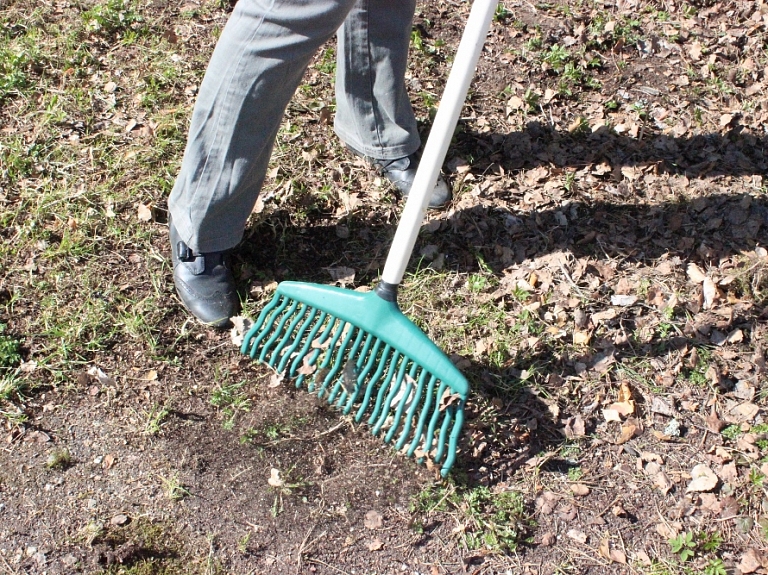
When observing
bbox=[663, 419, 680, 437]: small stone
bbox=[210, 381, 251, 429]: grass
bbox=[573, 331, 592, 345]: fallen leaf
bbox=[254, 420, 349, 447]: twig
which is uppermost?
bbox=[210, 381, 251, 429]: grass

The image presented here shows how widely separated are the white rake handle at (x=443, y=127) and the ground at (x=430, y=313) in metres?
0.51

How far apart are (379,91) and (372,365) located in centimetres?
111

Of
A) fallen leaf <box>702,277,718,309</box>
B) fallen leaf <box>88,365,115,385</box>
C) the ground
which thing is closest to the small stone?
the ground

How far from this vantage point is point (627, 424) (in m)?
2.52

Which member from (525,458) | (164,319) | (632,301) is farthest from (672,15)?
(164,319)

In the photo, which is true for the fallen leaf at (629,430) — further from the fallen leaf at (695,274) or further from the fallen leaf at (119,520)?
the fallen leaf at (119,520)

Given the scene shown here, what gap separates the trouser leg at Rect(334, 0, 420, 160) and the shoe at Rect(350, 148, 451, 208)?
0.03 m

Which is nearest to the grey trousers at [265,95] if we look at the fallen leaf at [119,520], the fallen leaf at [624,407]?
the fallen leaf at [119,520]

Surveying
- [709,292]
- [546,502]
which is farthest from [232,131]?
[709,292]

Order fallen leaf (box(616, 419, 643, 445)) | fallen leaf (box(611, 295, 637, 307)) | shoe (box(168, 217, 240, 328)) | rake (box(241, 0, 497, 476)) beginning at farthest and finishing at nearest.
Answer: fallen leaf (box(611, 295, 637, 307)), shoe (box(168, 217, 240, 328)), fallen leaf (box(616, 419, 643, 445)), rake (box(241, 0, 497, 476))

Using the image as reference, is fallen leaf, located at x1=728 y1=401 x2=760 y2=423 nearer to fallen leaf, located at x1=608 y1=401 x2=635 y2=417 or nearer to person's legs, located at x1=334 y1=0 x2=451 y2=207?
fallen leaf, located at x1=608 y1=401 x2=635 y2=417

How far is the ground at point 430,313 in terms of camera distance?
2.31 m

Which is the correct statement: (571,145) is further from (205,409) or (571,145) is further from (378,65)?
(205,409)

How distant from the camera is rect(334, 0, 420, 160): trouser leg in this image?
2660 mm
